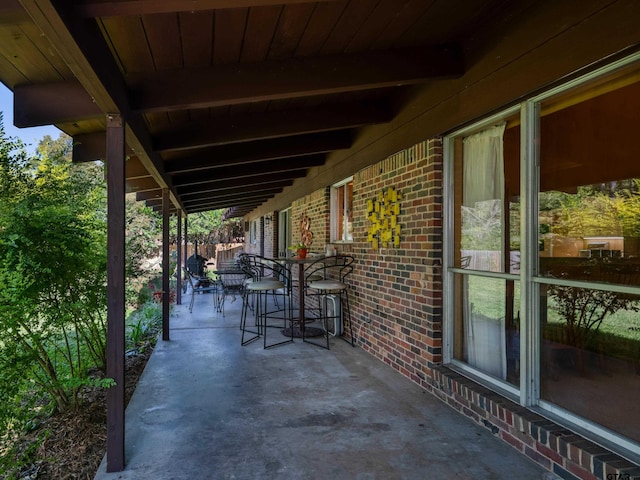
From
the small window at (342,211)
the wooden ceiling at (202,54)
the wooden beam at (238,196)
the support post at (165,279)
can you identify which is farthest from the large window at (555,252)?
the wooden beam at (238,196)

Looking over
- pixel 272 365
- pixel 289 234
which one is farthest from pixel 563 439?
pixel 289 234

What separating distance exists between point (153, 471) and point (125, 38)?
2.39 m

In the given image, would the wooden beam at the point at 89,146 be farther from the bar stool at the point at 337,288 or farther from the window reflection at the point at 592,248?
the window reflection at the point at 592,248

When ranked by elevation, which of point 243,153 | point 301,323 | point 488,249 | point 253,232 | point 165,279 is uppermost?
point 243,153

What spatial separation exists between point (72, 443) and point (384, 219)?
3.21 meters

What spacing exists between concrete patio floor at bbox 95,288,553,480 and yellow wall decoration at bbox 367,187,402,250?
124cm

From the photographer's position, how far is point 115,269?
94.5 inches

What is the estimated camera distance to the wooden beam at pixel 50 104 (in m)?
2.48

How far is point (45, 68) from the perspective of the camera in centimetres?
236

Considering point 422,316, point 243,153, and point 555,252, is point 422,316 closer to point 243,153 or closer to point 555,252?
point 555,252

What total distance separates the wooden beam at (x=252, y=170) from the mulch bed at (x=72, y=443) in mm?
3321

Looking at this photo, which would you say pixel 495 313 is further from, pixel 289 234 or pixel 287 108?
pixel 289 234

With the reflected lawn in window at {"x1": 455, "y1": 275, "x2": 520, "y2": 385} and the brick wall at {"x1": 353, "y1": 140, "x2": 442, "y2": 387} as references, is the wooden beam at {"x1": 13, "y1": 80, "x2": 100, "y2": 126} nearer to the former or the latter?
the brick wall at {"x1": 353, "y1": 140, "x2": 442, "y2": 387}

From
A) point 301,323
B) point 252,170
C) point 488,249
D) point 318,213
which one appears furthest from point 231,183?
point 488,249
